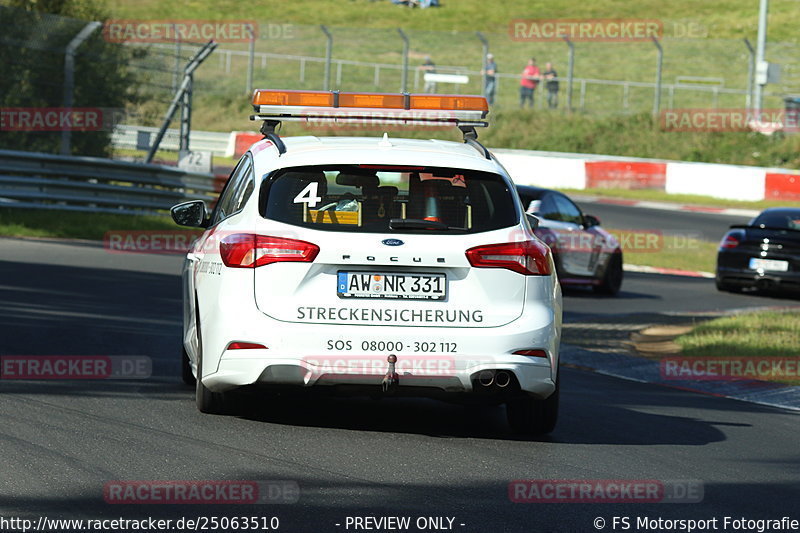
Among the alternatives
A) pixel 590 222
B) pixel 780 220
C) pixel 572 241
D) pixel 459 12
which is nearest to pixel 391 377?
pixel 590 222

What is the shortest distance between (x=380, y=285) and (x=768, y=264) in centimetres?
1374

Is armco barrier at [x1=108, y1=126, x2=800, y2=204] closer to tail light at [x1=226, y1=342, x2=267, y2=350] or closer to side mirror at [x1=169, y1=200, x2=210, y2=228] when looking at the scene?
side mirror at [x1=169, y1=200, x2=210, y2=228]

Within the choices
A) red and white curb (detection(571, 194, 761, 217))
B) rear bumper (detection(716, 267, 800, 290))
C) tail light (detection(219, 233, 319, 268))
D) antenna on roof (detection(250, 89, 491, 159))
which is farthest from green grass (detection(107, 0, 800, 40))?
tail light (detection(219, 233, 319, 268))

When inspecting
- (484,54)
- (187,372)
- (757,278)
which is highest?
(484,54)

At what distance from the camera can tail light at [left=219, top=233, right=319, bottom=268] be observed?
762cm

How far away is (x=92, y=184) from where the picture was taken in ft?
73.6

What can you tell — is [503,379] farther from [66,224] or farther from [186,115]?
[186,115]

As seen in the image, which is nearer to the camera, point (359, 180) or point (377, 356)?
point (377, 356)

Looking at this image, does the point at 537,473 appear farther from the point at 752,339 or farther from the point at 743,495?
the point at 752,339

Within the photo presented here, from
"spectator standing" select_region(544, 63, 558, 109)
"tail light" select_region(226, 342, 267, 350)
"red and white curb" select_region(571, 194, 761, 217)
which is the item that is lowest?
"tail light" select_region(226, 342, 267, 350)

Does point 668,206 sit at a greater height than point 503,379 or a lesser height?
greater

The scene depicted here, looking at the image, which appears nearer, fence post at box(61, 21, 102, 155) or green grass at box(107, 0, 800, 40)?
fence post at box(61, 21, 102, 155)

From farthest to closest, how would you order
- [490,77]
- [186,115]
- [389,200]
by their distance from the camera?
1. [490,77]
2. [186,115]
3. [389,200]

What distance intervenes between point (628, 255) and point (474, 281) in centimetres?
1945
